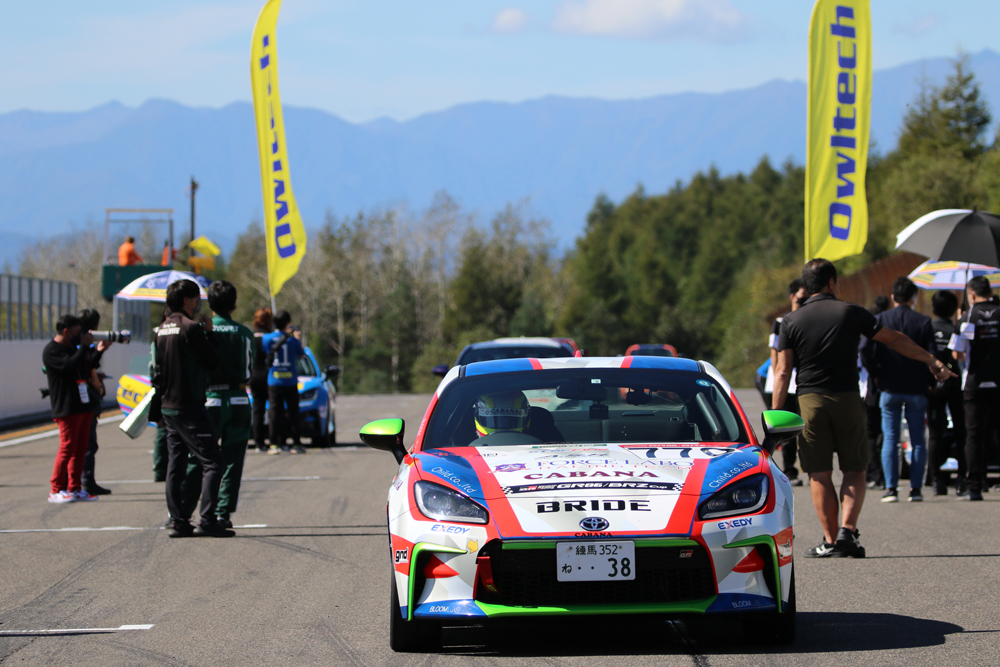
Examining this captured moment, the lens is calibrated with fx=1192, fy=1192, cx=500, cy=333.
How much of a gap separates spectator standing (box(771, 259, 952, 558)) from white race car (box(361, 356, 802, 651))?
2.00 meters

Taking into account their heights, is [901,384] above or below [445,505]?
above

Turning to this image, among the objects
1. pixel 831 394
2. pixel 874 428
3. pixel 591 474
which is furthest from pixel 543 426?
pixel 874 428

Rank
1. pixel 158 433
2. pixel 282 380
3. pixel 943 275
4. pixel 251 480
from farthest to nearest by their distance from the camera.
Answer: pixel 282 380, pixel 943 275, pixel 251 480, pixel 158 433

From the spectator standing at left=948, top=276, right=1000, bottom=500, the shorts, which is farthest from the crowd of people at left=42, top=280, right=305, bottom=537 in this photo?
the spectator standing at left=948, top=276, right=1000, bottom=500

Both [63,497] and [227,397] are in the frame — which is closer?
[227,397]

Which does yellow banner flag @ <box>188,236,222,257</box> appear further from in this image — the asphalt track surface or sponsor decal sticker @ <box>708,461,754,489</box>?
sponsor decal sticker @ <box>708,461,754,489</box>

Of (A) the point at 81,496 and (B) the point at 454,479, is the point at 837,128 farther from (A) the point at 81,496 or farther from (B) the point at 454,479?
(B) the point at 454,479

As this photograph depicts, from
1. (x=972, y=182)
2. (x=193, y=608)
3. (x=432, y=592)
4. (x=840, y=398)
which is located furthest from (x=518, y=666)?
(x=972, y=182)

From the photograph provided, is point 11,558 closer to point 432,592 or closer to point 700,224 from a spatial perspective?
point 432,592

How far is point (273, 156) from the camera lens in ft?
66.5

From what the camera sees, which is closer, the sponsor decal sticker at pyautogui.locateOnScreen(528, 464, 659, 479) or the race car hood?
the race car hood

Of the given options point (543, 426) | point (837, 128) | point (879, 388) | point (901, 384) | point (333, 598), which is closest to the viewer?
point (543, 426)

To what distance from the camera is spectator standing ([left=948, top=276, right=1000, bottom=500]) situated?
10469 mm

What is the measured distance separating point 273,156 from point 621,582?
16.6 meters
